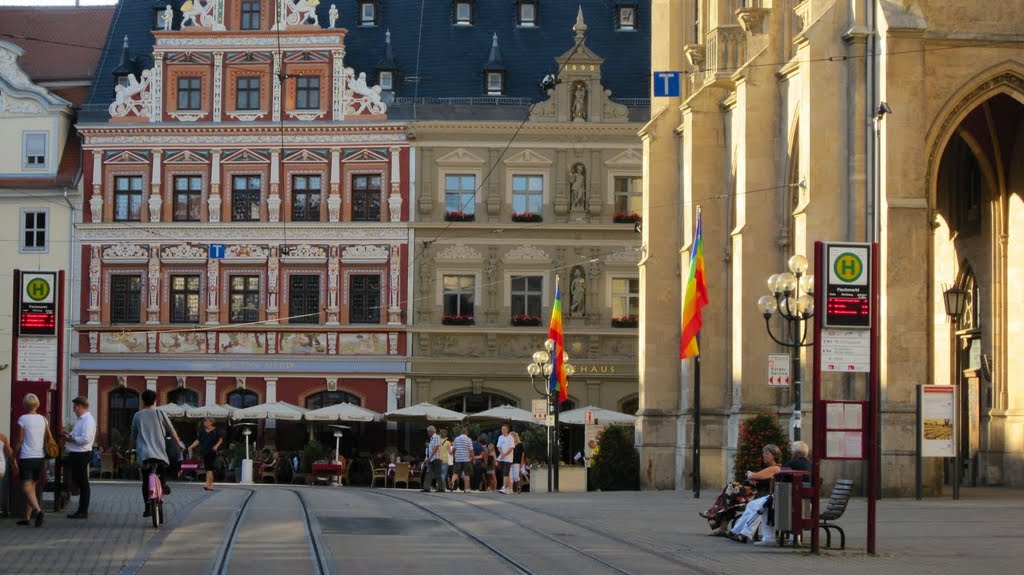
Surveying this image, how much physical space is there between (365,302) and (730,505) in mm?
37494

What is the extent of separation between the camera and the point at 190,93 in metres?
60.2

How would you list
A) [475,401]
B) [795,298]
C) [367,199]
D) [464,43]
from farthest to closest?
1. [464,43]
2. [367,199]
3. [475,401]
4. [795,298]

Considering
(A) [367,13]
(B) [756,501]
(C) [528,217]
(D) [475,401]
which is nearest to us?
(B) [756,501]

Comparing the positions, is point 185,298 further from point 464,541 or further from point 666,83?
point 464,541

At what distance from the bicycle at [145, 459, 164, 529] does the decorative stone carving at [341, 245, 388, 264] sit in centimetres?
3832

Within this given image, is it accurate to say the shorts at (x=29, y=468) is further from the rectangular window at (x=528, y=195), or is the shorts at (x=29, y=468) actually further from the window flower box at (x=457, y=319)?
the rectangular window at (x=528, y=195)

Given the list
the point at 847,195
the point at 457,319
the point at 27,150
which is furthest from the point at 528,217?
the point at 847,195

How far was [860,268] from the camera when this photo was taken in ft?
65.3

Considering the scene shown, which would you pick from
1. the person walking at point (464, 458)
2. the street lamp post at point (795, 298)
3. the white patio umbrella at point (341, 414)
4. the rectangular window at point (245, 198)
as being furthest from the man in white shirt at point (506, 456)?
the rectangular window at point (245, 198)

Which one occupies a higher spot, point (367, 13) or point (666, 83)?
point (367, 13)

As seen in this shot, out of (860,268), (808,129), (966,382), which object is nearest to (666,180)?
(966,382)

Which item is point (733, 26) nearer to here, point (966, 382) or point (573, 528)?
point (966, 382)

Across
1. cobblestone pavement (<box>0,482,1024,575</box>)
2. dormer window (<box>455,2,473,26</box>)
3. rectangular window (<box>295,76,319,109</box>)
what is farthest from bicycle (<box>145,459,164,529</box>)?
dormer window (<box>455,2,473,26</box>)

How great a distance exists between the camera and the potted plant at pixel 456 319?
5881 centimetres
